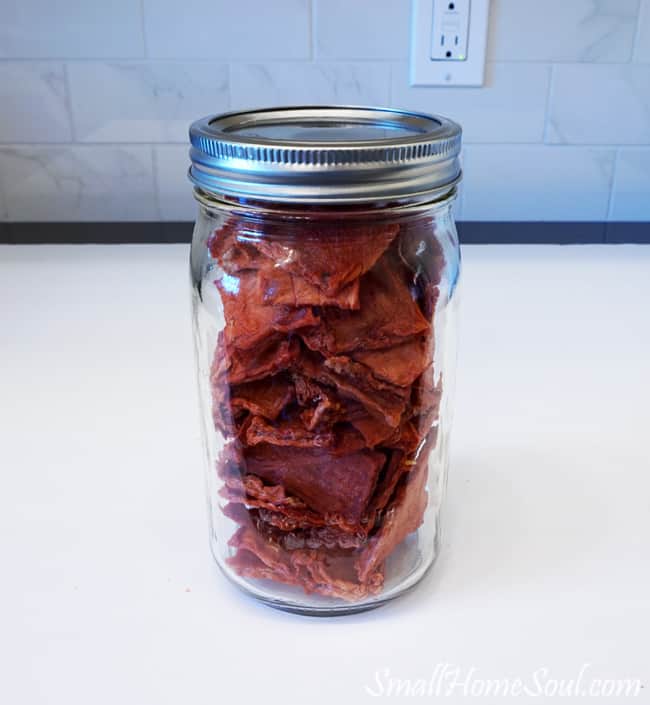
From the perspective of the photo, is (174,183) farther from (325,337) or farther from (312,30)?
(325,337)

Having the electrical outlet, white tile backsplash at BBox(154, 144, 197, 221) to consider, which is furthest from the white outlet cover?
white tile backsplash at BBox(154, 144, 197, 221)

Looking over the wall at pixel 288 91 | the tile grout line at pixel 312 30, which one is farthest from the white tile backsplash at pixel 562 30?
the tile grout line at pixel 312 30

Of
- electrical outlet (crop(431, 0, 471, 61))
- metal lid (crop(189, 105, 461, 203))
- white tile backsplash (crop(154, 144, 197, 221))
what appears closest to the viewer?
metal lid (crop(189, 105, 461, 203))

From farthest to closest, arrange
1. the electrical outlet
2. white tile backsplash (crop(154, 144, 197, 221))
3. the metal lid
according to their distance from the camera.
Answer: white tile backsplash (crop(154, 144, 197, 221)), the electrical outlet, the metal lid

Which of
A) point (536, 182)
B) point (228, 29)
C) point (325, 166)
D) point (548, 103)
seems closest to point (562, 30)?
point (548, 103)

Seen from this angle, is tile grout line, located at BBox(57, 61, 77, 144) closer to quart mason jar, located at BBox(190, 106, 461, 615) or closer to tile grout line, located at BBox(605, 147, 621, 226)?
quart mason jar, located at BBox(190, 106, 461, 615)

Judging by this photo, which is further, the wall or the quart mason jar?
the wall

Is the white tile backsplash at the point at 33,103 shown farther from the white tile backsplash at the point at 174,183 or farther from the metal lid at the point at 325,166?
the metal lid at the point at 325,166
